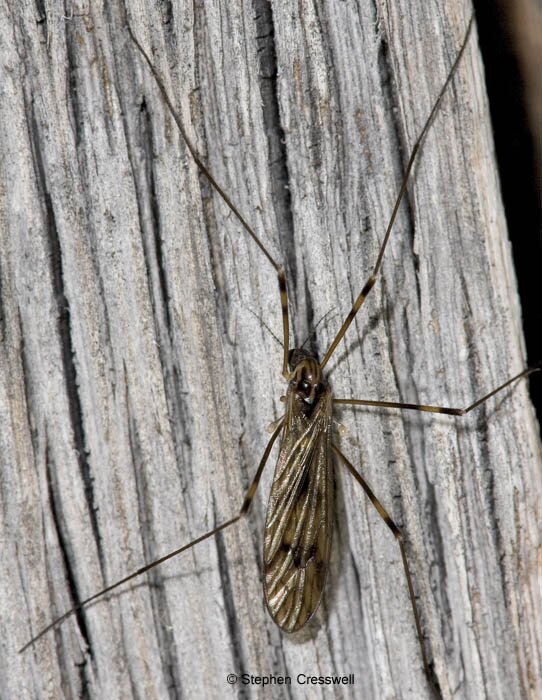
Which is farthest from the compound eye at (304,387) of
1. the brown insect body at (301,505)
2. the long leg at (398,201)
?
the long leg at (398,201)

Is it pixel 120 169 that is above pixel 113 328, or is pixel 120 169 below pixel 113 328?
above

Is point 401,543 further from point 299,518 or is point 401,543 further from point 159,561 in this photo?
point 159,561

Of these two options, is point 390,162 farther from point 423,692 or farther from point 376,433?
point 423,692

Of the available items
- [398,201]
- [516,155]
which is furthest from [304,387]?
[516,155]

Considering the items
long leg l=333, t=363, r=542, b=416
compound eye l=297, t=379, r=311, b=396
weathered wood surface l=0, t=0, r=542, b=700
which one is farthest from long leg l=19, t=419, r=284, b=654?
long leg l=333, t=363, r=542, b=416

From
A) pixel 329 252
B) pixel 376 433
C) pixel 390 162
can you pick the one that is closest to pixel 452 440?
pixel 376 433

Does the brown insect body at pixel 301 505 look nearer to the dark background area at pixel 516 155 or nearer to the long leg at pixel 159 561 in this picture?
the long leg at pixel 159 561

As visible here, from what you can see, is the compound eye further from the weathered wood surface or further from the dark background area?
the dark background area
